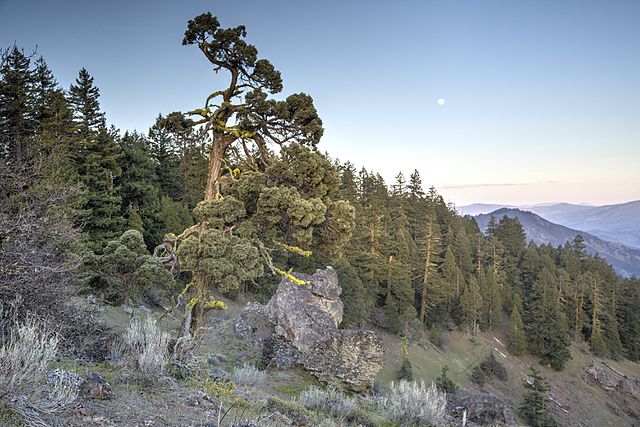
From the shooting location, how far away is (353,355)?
13.9m

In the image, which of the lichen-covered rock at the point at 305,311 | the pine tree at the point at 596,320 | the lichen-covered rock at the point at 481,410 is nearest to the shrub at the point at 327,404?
the lichen-covered rock at the point at 305,311

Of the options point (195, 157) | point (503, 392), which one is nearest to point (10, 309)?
point (195, 157)

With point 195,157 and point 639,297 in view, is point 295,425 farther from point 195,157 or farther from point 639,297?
point 639,297

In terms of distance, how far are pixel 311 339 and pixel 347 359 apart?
1.81 metres

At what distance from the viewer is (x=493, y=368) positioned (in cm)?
3425

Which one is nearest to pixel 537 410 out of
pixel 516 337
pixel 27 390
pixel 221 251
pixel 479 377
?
pixel 479 377

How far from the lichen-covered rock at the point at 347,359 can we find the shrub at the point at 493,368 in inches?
1031

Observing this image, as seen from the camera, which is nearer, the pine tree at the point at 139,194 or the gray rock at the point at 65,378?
the gray rock at the point at 65,378

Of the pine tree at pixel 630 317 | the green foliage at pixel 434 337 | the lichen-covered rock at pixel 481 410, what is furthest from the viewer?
the pine tree at pixel 630 317

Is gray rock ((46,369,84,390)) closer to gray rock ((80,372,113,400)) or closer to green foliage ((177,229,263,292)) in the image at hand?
gray rock ((80,372,113,400))

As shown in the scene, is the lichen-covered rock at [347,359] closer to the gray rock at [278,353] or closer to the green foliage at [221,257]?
the gray rock at [278,353]

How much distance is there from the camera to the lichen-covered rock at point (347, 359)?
13.4 m

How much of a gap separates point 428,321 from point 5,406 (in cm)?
4028

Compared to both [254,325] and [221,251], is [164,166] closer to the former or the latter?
[254,325]
